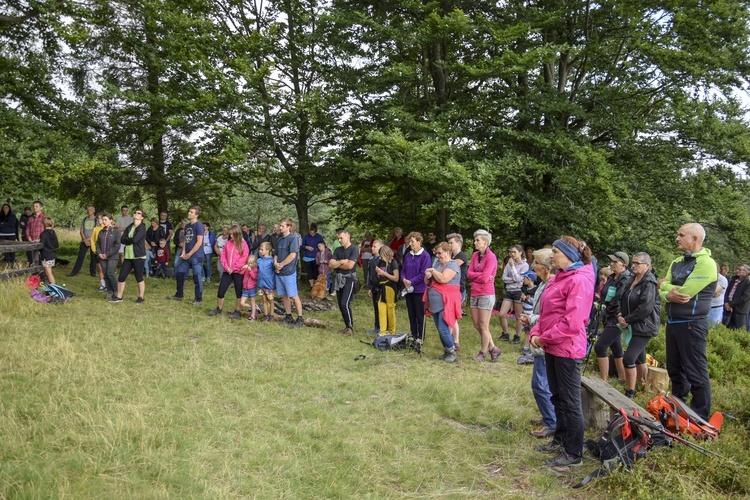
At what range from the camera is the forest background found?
11.1 m

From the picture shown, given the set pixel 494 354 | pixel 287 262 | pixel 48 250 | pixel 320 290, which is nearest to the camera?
pixel 494 354

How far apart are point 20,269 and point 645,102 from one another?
1494 cm

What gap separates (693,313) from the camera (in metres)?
4.89

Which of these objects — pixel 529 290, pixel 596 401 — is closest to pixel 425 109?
pixel 529 290

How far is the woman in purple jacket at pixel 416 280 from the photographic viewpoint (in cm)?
805

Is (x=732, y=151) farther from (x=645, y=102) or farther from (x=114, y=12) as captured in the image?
(x=114, y=12)

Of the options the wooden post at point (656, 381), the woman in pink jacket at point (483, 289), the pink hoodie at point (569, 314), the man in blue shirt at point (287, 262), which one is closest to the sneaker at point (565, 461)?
the pink hoodie at point (569, 314)

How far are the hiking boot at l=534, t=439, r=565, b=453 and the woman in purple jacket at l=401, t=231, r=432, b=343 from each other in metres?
3.54

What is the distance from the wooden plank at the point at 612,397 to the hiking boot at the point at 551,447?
0.59 meters

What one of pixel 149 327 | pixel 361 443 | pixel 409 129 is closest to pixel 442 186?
pixel 409 129

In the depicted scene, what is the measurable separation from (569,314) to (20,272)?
10308mm

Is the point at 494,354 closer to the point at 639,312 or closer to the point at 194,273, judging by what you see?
the point at 639,312

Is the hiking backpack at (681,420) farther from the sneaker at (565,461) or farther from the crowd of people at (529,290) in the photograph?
the sneaker at (565,461)

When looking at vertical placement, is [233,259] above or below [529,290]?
above
